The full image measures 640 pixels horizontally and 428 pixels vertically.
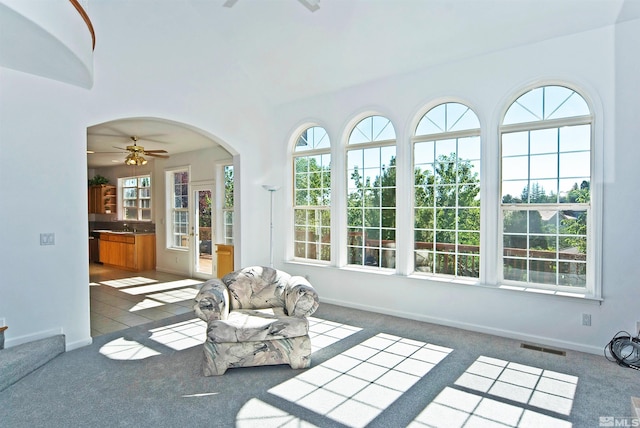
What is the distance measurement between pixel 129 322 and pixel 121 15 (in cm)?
359

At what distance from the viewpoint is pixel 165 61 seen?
4.48 metres

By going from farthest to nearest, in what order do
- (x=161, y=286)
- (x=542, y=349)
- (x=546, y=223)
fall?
(x=161, y=286), (x=546, y=223), (x=542, y=349)

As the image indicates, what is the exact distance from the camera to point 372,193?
516 cm

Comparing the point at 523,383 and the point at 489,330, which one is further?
the point at 489,330

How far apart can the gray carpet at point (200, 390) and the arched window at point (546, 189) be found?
88cm

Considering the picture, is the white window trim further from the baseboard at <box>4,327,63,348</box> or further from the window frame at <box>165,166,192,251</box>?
the baseboard at <box>4,327,63,348</box>

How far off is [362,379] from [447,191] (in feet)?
8.32

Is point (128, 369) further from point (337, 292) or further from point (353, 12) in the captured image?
point (353, 12)

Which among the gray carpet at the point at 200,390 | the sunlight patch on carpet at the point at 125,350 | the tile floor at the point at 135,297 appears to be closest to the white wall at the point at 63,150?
the sunlight patch on carpet at the point at 125,350

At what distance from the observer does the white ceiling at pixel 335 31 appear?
366 cm

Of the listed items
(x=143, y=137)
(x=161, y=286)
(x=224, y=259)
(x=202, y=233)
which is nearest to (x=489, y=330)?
(x=224, y=259)

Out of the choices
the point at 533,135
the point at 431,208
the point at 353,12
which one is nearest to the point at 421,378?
the point at 431,208

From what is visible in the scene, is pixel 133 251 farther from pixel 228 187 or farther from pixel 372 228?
pixel 372 228

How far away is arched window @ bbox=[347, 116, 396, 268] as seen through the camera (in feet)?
16.4
